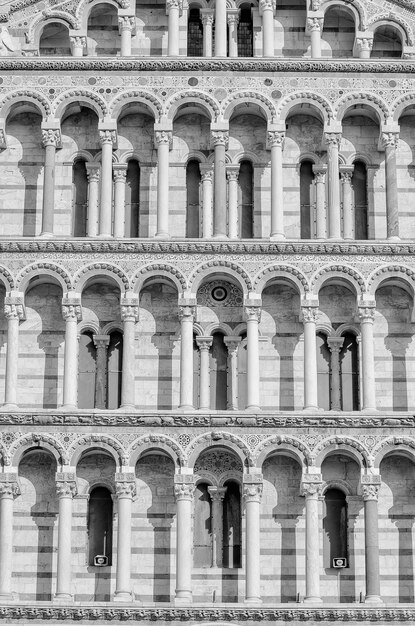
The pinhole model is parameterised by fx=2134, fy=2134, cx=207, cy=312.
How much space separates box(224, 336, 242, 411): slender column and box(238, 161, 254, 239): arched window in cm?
167

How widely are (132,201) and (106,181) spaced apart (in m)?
0.70

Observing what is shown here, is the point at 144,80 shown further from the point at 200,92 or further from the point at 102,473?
the point at 102,473

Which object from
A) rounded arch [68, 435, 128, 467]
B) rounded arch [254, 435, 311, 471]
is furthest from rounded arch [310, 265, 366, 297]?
rounded arch [68, 435, 128, 467]

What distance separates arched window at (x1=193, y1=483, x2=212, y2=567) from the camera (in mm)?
29016

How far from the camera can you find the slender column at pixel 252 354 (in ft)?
95.8

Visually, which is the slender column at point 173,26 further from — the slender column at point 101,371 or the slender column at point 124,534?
Result: the slender column at point 124,534

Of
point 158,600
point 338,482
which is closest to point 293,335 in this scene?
point 338,482

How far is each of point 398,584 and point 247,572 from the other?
2.12m

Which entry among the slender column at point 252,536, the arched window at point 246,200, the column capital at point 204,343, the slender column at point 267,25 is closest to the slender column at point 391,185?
the arched window at point 246,200

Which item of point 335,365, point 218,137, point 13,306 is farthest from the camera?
point 218,137

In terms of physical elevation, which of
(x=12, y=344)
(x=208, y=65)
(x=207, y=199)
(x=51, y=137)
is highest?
(x=208, y=65)

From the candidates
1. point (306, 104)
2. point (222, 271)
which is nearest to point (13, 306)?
point (222, 271)

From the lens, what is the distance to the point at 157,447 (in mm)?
28875

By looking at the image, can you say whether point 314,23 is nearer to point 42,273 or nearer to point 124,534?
point 42,273
